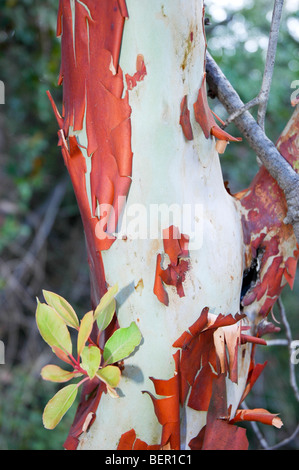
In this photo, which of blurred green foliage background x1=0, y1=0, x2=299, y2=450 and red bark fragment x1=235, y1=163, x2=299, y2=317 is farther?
blurred green foliage background x1=0, y1=0, x2=299, y2=450

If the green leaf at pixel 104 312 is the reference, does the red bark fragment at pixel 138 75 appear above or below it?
above

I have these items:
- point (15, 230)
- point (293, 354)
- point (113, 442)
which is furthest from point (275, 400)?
point (113, 442)

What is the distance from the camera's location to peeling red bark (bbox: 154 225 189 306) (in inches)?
12.9

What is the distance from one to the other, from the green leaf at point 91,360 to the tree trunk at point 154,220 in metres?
0.03

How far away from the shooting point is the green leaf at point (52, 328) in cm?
32

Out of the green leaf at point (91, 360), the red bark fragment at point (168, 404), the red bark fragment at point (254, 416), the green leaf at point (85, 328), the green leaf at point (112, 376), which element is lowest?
the red bark fragment at point (254, 416)

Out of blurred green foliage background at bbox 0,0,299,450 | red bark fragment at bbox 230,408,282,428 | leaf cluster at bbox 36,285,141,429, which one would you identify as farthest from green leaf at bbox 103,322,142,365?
blurred green foliage background at bbox 0,0,299,450

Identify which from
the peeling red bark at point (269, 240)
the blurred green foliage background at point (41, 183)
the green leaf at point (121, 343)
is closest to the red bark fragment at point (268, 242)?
the peeling red bark at point (269, 240)

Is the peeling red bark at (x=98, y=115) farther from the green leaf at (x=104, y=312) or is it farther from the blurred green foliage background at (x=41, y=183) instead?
the blurred green foliage background at (x=41, y=183)

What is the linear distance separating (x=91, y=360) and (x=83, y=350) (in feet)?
0.03

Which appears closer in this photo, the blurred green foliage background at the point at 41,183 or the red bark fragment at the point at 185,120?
the red bark fragment at the point at 185,120

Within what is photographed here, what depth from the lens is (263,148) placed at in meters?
0.39

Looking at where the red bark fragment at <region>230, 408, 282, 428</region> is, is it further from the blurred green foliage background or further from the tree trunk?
the blurred green foliage background

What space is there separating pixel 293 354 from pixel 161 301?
0.24 meters
